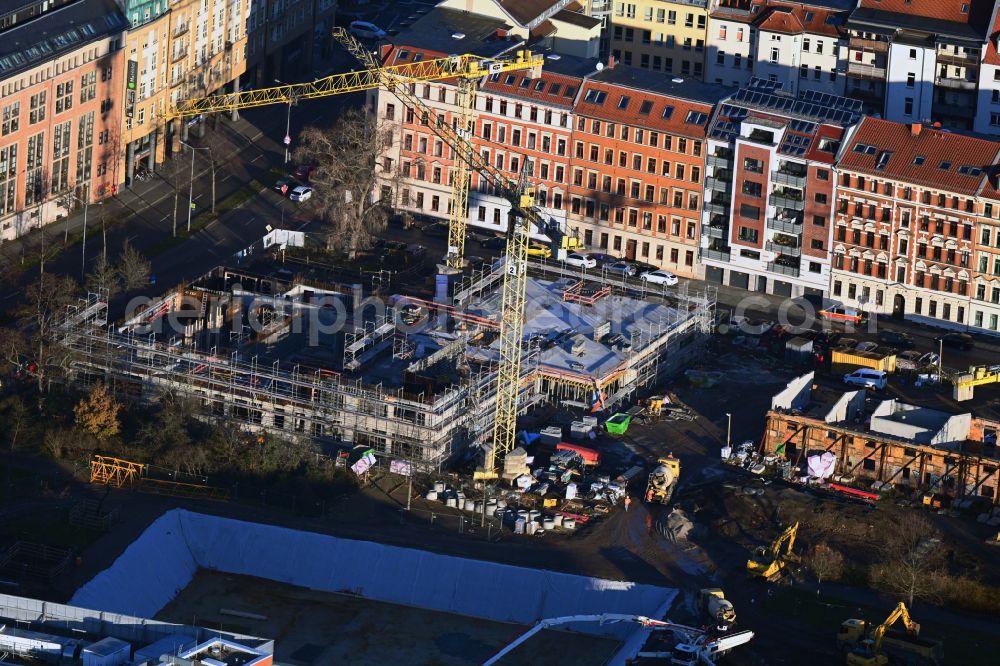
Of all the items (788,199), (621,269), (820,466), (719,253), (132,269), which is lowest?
(820,466)

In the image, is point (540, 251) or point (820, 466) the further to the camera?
point (540, 251)

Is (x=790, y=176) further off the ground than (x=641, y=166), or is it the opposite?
(x=790, y=176)

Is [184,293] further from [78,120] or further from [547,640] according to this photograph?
[547,640]

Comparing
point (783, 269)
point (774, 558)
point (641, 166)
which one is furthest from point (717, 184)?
point (774, 558)

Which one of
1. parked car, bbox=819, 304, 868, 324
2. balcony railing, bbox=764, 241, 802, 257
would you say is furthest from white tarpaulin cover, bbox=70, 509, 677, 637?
balcony railing, bbox=764, 241, 802, 257

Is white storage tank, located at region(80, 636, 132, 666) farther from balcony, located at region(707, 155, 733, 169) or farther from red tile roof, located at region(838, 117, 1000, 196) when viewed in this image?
red tile roof, located at region(838, 117, 1000, 196)

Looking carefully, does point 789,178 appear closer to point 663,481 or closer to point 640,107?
point 640,107

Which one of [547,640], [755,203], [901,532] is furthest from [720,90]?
[547,640]
